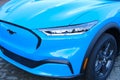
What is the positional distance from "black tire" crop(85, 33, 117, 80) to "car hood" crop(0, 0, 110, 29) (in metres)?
0.47

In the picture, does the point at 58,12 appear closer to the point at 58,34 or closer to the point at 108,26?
the point at 58,34

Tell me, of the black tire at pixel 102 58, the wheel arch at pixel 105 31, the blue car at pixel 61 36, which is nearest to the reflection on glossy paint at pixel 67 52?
the blue car at pixel 61 36

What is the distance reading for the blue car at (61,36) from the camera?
2.92 metres

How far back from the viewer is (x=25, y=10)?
3.37m

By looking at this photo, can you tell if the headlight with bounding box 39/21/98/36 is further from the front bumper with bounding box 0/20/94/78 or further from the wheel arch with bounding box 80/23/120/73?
the wheel arch with bounding box 80/23/120/73

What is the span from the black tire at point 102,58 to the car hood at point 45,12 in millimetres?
475

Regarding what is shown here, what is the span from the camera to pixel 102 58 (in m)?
3.47

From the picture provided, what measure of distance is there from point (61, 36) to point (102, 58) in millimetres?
872

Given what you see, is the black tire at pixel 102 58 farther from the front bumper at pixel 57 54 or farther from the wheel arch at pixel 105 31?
the front bumper at pixel 57 54

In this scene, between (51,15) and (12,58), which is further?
(12,58)

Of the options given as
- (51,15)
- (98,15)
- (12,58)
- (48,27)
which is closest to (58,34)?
(48,27)

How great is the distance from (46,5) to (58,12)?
0.32m

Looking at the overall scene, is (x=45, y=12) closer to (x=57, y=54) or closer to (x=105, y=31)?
(x=57, y=54)

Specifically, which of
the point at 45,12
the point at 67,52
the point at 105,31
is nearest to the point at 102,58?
the point at 105,31
